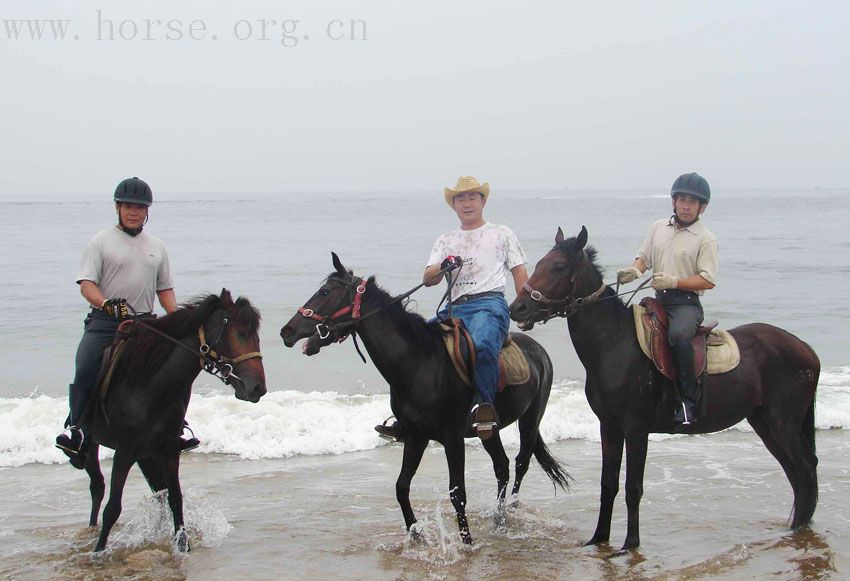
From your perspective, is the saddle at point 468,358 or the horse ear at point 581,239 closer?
the horse ear at point 581,239

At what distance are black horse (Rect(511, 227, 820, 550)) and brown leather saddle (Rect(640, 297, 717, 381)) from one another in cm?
9

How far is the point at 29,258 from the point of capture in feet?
113

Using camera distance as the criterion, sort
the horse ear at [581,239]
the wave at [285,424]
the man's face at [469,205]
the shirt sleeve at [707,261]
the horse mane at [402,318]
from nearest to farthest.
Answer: the horse ear at [581,239]
the horse mane at [402,318]
the shirt sleeve at [707,261]
the man's face at [469,205]
the wave at [285,424]

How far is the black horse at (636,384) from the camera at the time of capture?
6.18 meters

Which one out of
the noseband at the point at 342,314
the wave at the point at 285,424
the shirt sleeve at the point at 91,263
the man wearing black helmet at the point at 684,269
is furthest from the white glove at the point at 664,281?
the wave at the point at 285,424

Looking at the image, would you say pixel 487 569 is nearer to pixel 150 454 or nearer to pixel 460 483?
pixel 460 483

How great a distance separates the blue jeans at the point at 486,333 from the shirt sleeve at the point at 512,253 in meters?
0.30

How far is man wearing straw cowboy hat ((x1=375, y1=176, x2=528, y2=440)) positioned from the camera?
21.7ft

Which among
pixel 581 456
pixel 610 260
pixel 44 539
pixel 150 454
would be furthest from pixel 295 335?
pixel 610 260

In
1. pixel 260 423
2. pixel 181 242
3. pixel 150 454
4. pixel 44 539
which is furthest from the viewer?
pixel 181 242

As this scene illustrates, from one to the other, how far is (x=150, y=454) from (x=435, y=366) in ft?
7.22

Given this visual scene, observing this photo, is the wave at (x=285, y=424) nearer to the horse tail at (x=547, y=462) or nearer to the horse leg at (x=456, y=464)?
the horse tail at (x=547, y=462)

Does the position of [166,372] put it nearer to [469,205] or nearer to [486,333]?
[486,333]

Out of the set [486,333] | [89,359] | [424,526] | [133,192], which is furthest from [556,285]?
[89,359]
